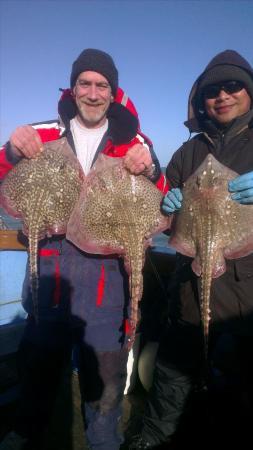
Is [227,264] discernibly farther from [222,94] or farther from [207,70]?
[207,70]

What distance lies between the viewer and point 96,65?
3.62 metres

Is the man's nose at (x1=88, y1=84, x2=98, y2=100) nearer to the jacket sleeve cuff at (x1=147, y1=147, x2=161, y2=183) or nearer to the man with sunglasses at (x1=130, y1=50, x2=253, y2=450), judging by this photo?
the jacket sleeve cuff at (x1=147, y1=147, x2=161, y2=183)

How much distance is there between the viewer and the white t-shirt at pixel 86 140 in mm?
3648

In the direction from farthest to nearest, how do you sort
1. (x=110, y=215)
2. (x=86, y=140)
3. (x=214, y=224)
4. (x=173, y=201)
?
(x=86, y=140), (x=110, y=215), (x=173, y=201), (x=214, y=224)

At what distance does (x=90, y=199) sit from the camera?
3.34 meters

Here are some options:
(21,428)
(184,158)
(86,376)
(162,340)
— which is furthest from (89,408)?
(184,158)

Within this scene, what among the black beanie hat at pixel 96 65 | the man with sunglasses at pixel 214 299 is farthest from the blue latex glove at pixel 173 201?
the black beanie hat at pixel 96 65

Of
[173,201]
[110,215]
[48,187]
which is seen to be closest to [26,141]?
[48,187]

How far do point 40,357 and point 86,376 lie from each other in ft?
1.65

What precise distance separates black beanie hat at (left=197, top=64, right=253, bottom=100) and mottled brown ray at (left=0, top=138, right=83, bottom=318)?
61.1 inches

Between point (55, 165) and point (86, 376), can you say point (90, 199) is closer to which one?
point (55, 165)

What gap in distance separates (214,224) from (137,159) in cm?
92

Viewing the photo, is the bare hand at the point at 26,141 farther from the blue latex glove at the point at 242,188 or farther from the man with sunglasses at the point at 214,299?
the blue latex glove at the point at 242,188

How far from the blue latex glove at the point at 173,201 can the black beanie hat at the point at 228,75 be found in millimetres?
1160
